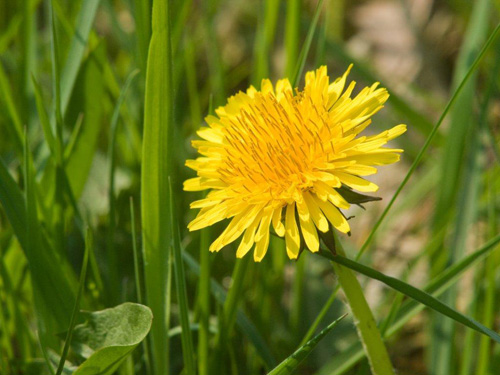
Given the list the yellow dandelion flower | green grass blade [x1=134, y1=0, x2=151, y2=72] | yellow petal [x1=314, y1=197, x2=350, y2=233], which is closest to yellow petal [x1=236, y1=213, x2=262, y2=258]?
the yellow dandelion flower

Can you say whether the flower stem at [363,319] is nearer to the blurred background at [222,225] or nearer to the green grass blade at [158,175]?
the blurred background at [222,225]

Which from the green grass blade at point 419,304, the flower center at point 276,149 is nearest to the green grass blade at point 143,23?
the flower center at point 276,149

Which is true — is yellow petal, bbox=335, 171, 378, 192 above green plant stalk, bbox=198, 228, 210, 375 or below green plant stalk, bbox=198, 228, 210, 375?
above

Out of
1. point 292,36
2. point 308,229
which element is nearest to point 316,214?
point 308,229

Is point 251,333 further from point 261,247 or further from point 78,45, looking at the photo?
point 78,45

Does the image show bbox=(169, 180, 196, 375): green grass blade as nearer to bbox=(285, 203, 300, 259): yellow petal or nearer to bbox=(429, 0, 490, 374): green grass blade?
bbox=(285, 203, 300, 259): yellow petal

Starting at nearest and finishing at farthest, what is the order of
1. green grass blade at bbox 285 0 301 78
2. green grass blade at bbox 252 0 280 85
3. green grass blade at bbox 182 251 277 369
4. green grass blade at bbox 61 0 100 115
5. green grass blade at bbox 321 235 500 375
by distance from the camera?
green grass blade at bbox 321 235 500 375, green grass blade at bbox 182 251 277 369, green grass blade at bbox 61 0 100 115, green grass blade at bbox 285 0 301 78, green grass blade at bbox 252 0 280 85

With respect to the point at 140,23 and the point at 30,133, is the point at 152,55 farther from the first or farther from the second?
the point at 30,133
